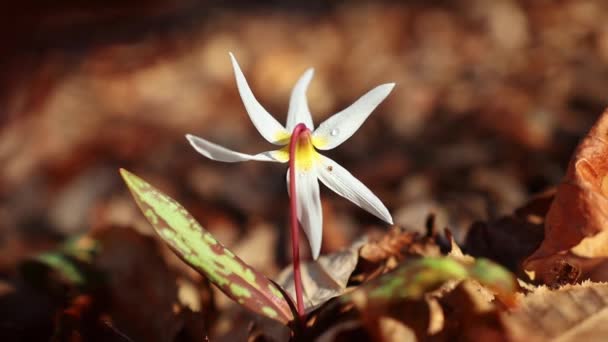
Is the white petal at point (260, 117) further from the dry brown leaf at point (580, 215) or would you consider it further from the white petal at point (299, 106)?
the dry brown leaf at point (580, 215)

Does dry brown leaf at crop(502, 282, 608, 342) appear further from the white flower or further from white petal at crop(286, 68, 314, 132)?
white petal at crop(286, 68, 314, 132)

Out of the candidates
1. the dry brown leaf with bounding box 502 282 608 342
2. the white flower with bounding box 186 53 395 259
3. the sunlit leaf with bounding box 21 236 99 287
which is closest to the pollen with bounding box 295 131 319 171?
the white flower with bounding box 186 53 395 259

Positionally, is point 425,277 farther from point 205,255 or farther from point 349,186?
point 205,255

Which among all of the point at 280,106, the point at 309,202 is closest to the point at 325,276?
the point at 309,202

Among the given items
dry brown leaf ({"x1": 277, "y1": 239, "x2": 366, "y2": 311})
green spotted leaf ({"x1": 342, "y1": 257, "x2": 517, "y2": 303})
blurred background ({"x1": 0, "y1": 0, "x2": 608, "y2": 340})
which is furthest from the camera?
blurred background ({"x1": 0, "y1": 0, "x2": 608, "y2": 340})

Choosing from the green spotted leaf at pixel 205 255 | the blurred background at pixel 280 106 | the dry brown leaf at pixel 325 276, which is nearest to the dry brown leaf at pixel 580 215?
the dry brown leaf at pixel 325 276
